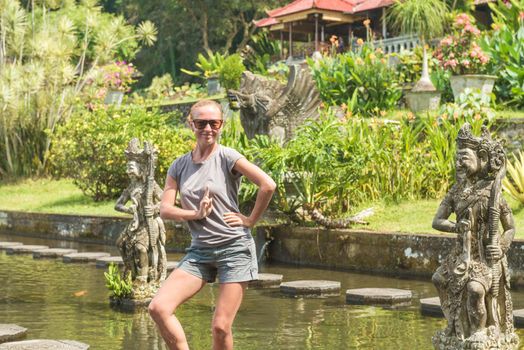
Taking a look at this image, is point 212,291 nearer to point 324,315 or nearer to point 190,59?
point 324,315

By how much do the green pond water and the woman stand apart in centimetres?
157

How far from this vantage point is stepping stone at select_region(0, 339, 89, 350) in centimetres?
603

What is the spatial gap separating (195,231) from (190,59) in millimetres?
40985

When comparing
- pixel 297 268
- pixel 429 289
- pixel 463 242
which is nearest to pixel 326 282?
pixel 429 289

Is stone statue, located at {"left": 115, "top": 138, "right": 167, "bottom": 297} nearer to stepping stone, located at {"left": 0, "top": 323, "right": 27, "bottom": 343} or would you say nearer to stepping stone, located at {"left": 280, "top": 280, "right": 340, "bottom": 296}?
stepping stone, located at {"left": 280, "top": 280, "right": 340, "bottom": 296}

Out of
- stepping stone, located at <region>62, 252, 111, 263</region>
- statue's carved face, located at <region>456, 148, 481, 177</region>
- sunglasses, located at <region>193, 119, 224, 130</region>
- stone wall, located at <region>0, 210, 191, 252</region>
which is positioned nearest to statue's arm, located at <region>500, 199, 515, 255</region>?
statue's carved face, located at <region>456, 148, 481, 177</region>

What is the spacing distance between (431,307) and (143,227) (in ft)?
8.56

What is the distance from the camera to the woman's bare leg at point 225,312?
15.7ft

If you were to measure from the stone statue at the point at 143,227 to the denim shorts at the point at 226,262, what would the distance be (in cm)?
347

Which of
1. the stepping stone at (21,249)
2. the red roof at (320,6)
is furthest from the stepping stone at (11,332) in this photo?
the red roof at (320,6)

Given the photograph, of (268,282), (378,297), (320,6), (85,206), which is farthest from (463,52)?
(320,6)

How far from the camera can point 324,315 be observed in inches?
305

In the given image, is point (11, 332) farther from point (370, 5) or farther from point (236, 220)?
point (370, 5)

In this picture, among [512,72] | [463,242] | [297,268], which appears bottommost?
[297,268]
